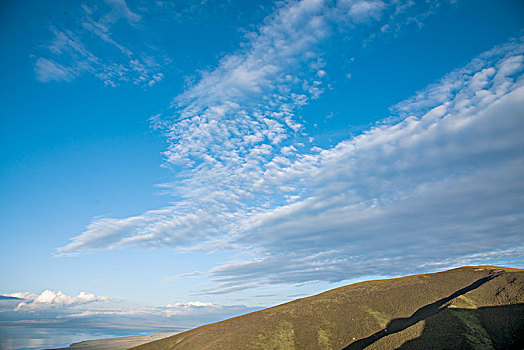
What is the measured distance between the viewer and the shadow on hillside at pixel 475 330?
101 metres

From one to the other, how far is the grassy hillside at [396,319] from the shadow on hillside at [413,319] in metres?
0.37

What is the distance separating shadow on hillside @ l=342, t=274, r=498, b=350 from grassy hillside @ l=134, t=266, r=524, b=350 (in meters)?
0.37

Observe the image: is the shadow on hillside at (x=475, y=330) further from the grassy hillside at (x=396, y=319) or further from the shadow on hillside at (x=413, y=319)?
the shadow on hillside at (x=413, y=319)

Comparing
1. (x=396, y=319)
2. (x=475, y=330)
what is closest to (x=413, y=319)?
(x=396, y=319)

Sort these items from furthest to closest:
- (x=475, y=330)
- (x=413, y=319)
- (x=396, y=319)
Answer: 1. (x=396, y=319)
2. (x=413, y=319)
3. (x=475, y=330)

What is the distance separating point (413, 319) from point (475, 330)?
29.4 m

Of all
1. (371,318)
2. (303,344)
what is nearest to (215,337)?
(303,344)

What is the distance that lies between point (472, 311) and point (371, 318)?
38.4 metres

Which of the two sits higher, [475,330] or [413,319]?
[413,319]

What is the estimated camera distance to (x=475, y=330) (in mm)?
108062

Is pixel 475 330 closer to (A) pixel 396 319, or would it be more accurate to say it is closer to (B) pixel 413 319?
(B) pixel 413 319

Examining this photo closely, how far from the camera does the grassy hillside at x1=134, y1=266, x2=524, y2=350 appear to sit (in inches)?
4250

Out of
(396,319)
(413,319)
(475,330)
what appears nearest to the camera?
(475,330)

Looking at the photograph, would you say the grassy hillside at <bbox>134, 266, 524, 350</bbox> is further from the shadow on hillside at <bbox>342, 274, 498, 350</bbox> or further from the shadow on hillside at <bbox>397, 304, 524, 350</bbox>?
the shadow on hillside at <bbox>342, 274, 498, 350</bbox>
